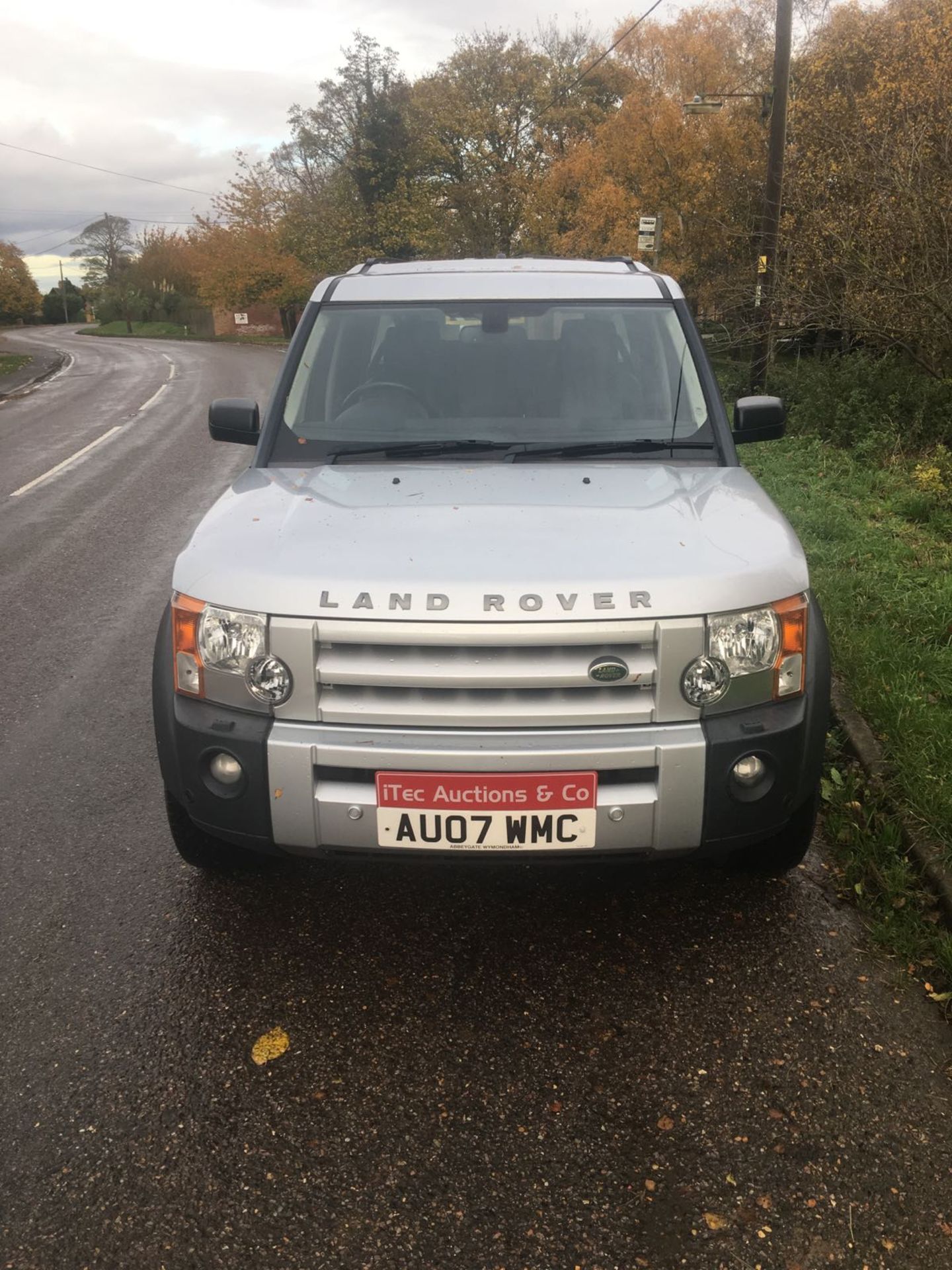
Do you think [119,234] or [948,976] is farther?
[119,234]

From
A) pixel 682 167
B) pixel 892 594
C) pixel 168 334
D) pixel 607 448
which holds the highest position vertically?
pixel 682 167

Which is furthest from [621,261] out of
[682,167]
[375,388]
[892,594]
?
[682,167]

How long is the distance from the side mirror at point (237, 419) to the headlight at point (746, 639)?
2.22m

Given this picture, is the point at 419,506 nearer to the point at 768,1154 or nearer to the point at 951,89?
the point at 768,1154

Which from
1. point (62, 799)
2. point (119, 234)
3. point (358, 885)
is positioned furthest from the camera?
point (119, 234)

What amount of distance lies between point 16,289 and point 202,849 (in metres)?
104

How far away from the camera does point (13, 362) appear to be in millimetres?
36406

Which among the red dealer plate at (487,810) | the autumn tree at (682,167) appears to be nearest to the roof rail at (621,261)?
the red dealer plate at (487,810)

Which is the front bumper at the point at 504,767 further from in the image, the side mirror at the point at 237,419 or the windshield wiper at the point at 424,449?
the side mirror at the point at 237,419

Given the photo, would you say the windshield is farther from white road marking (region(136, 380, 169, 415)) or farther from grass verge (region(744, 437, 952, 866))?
white road marking (region(136, 380, 169, 415))

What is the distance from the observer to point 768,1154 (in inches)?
94.2

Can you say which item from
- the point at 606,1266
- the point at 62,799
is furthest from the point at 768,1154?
the point at 62,799

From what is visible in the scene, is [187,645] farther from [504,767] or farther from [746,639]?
[746,639]

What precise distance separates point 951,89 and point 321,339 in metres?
10.1
